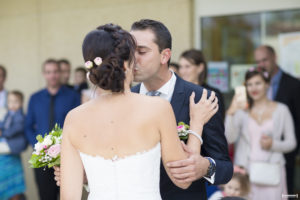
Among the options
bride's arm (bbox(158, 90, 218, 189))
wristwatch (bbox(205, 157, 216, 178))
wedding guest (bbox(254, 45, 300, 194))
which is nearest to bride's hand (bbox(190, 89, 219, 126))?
bride's arm (bbox(158, 90, 218, 189))

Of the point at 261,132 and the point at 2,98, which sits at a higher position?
the point at 2,98

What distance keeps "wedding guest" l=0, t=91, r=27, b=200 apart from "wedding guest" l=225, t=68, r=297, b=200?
9.76ft

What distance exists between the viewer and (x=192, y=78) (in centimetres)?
514

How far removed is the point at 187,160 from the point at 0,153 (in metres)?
4.61

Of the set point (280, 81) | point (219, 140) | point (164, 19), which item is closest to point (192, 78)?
point (280, 81)

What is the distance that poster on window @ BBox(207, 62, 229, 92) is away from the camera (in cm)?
668

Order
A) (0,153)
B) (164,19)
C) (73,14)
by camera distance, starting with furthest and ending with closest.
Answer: (73,14)
(164,19)
(0,153)

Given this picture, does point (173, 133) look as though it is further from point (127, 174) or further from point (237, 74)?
point (237, 74)

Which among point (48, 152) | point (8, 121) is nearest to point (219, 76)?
point (8, 121)

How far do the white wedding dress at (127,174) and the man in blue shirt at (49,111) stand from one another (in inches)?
149

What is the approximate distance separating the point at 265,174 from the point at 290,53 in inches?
88.5

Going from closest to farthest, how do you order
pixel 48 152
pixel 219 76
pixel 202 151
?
pixel 48 152 → pixel 202 151 → pixel 219 76

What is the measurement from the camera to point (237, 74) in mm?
6633

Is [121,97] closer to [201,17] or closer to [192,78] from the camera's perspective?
[192,78]
